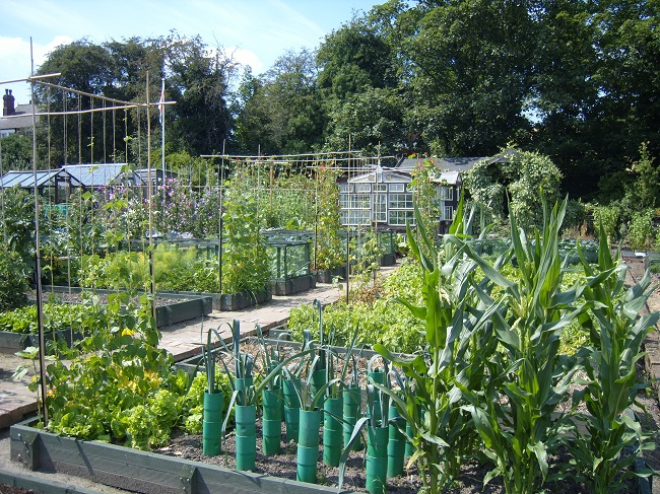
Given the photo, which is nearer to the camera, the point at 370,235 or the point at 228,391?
the point at 228,391

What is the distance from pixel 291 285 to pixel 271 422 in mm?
6471

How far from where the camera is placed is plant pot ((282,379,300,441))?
3.44 meters

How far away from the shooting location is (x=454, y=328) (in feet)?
8.50

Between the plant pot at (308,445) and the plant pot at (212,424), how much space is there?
563 mm

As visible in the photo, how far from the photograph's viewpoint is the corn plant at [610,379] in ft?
8.57

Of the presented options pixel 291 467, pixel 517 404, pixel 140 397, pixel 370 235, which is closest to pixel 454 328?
pixel 517 404

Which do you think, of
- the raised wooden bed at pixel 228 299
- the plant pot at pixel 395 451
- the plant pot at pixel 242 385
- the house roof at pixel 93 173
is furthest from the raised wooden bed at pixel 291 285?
the plant pot at pixel 395 451

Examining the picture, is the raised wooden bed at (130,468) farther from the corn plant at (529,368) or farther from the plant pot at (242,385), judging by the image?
the corn plant at (529,368)

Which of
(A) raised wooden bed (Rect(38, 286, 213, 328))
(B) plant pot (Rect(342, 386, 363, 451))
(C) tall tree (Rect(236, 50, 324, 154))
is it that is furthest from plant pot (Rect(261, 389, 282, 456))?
(C) tall tree (Rect(236, 50, 324, 154))

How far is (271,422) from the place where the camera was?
3271 millimetres

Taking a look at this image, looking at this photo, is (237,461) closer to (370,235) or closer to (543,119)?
(370,235)

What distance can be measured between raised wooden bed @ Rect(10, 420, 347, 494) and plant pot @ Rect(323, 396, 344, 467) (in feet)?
1.14

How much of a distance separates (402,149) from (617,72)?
952 centimetres

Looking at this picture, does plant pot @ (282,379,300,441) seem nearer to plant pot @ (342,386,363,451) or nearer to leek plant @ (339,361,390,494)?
plant pot @ (342,386,363,451)
